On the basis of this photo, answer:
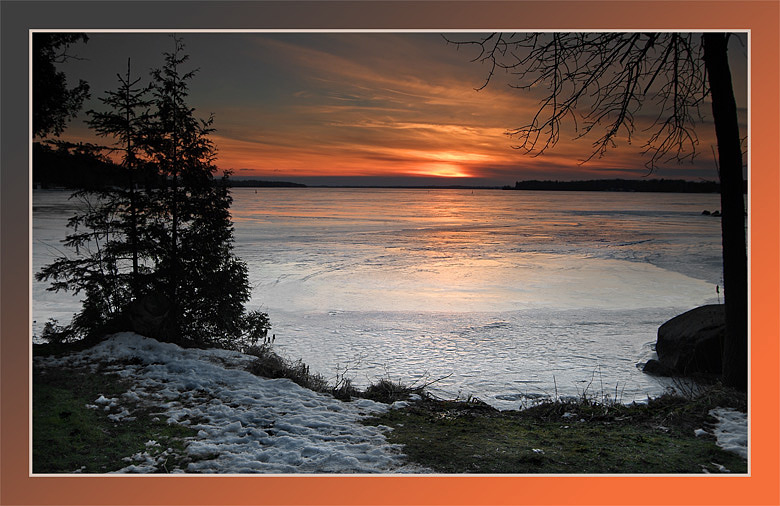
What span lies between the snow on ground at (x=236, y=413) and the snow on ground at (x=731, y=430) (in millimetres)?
2324

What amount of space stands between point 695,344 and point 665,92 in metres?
3.31

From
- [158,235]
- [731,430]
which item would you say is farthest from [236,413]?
[731,430]

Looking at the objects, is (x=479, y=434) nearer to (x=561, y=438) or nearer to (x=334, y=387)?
(x=561, y=438)

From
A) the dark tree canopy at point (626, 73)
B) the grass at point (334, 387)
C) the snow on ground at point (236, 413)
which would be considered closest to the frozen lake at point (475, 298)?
the grass at point (334, 387)

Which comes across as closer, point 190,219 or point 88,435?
point 88,435

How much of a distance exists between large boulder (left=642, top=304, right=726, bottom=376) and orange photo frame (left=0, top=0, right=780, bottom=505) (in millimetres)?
2832

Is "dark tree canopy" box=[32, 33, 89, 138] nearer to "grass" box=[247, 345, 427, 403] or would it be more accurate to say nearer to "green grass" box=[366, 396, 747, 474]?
"grass" box=[247, 345, 427, 403]

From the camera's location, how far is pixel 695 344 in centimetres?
700

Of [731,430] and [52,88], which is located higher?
[52,88]

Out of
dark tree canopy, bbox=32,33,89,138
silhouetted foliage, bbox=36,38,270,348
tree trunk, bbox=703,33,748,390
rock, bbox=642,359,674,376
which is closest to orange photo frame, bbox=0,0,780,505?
tree trunk, bbox=703,33,748,390

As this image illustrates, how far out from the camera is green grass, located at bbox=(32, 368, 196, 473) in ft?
12.5

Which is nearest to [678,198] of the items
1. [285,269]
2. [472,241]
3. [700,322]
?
[472,241]

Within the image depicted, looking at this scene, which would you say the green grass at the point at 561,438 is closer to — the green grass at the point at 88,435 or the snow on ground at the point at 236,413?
the snow on ground at the point at 236,413
